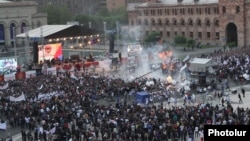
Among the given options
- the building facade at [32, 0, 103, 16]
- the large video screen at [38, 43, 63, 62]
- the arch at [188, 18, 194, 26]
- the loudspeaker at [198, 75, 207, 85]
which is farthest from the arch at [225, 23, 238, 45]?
the building facade at [32, 0, 103, 16]

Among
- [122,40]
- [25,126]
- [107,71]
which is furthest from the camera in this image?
[122,40]

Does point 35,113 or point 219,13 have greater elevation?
point 219,13

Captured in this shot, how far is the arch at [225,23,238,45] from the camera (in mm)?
77875

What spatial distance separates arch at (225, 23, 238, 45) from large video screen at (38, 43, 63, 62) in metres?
30.3

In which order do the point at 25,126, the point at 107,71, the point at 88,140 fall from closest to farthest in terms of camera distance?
the point at 88,140, the point at 25,126, the point at 107,71

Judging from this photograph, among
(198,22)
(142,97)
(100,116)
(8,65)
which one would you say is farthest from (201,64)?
(198,22)

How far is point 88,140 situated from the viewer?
2384 centimetres

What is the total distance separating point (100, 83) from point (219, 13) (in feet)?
142

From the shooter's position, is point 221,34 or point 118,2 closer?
point 221,34

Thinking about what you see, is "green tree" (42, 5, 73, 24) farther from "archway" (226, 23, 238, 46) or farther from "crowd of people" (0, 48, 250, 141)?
"crowd of people" (0, 48, 250, 141)

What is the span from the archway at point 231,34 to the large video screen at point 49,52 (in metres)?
30.4

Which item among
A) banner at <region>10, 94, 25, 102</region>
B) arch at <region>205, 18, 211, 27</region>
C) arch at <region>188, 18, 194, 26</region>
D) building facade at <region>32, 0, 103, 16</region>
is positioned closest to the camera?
banner at <region>10, 94, 25, 102</region>

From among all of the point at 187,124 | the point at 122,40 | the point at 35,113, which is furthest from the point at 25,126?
the point at 122,40

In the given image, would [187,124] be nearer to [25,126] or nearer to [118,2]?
[25,126]
